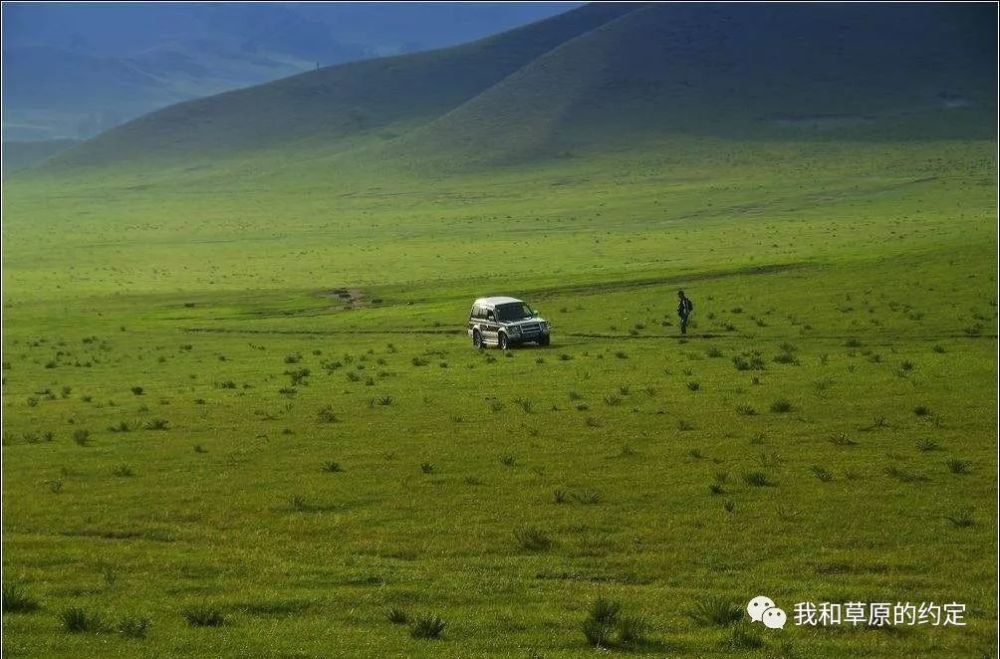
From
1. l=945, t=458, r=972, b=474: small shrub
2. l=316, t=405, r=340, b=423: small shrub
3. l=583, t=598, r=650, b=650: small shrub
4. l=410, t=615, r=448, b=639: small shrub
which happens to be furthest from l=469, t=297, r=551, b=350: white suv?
l=410, t=615, r=448, b=639: small shrub

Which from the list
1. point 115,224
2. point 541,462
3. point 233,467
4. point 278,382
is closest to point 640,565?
point 541,462

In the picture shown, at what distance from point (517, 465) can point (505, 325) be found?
23.3 metres

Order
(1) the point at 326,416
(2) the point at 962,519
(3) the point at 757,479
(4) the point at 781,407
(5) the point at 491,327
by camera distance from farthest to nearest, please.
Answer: (5) the point at 491,327, (1) the point at 326,416, (4) the point at 781,407, (3) the point at 757,479, (2) the point at 962,519

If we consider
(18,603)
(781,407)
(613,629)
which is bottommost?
(613,629)

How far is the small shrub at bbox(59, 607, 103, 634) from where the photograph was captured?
15.9 m

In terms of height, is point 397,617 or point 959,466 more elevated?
point 959,466

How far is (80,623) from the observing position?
1593 cm

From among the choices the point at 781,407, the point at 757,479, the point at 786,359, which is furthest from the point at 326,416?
the point at 786,359

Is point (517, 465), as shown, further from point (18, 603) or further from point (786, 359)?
point (786, 359)

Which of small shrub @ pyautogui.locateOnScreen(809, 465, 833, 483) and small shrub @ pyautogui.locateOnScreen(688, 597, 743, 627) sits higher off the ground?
small shrub @ pyautogui.locateOnScreen(809, 465, 833, 483)

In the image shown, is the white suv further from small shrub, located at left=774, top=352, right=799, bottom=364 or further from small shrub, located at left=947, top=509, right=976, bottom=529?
small shrub, located at left=947, top=509, right=976, bottom=529

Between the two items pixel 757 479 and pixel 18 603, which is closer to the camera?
pixel 18 603

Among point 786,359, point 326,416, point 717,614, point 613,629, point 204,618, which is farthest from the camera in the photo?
point 786,359

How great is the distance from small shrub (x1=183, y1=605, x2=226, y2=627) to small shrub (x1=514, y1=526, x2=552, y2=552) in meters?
5.29
